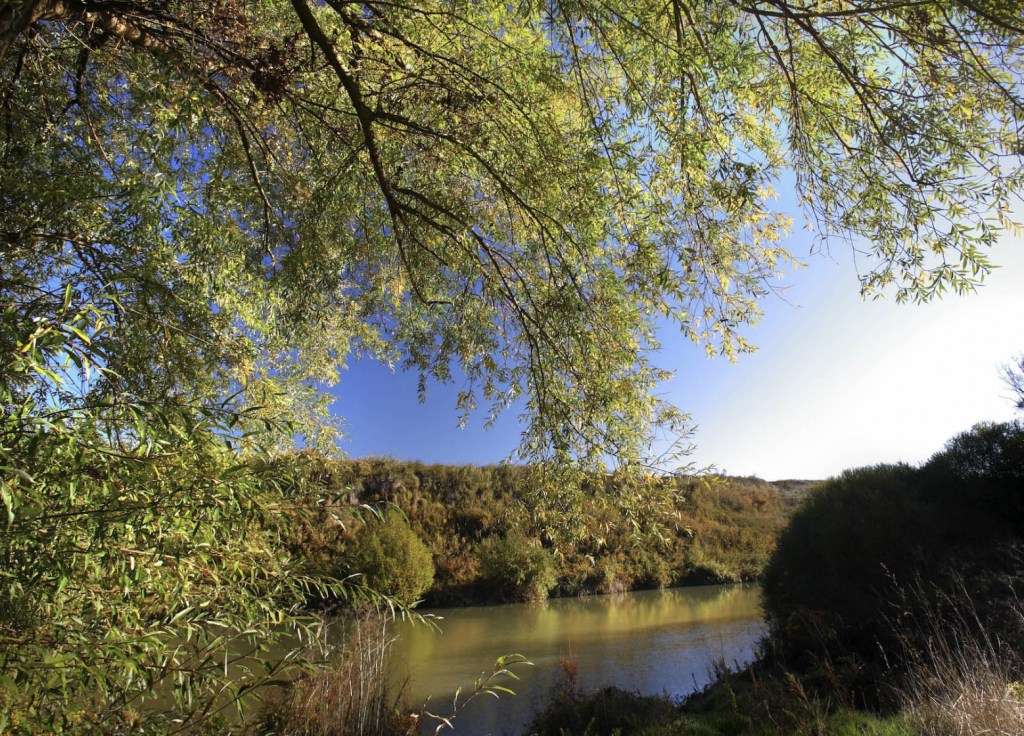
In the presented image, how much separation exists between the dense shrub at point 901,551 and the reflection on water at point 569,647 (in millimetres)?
1278

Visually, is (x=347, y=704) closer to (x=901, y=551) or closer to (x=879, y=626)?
(x=879, y=626)

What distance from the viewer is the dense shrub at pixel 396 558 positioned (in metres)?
13.6

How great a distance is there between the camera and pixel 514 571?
1647 centimetres

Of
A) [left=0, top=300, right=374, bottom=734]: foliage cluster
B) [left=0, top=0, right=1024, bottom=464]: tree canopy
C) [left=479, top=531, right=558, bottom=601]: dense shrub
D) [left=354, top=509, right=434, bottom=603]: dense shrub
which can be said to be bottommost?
[left=479, top=531, right=558, bottom=601]: dense shrub

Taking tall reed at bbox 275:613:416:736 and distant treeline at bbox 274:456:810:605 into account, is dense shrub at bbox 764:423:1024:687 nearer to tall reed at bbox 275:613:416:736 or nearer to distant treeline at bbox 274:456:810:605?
distant treeline at bbox 274:456:810:605

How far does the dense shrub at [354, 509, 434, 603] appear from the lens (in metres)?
13.6

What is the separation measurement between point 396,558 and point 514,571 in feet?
13.9

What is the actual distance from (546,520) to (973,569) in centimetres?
655

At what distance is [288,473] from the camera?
150cm

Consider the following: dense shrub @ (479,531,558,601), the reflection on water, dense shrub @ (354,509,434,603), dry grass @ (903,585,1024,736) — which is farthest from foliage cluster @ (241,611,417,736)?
dense shrub @ (479,531,558,601)

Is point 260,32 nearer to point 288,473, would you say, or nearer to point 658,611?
point 288,473

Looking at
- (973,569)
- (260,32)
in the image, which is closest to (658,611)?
(973,569)

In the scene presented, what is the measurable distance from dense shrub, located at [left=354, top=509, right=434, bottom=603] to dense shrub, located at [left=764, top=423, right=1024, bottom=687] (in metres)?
8.68

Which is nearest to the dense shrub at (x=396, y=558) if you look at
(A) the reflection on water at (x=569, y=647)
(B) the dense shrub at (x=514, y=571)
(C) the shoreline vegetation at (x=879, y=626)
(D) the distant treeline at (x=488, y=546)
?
(D) the distant treeline at (x=488, y=546)
